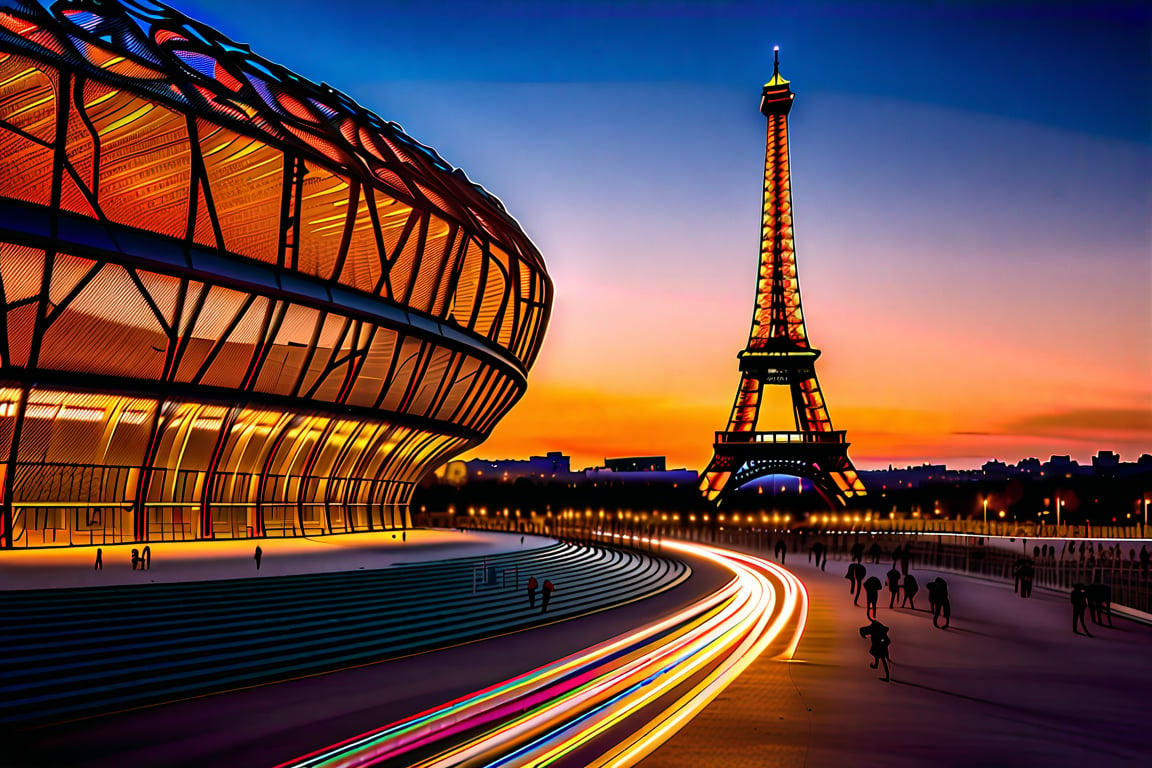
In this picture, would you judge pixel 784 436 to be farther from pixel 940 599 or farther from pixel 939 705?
pixel 939 705

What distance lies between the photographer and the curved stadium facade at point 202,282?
22.8 meters

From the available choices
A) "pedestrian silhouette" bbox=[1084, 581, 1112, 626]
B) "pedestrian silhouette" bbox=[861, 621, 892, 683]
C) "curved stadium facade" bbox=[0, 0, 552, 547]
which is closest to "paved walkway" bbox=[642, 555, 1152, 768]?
"pedestrian silhouette" bbox=[861, 621, 892, 683]

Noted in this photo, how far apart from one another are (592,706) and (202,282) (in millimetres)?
19695

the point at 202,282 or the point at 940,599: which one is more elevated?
the point at 202,282

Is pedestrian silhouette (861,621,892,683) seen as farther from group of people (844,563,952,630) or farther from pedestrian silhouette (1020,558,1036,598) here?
pedestrian silhouette (1020,558,1036,598)

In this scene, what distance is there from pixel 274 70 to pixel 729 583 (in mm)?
26041

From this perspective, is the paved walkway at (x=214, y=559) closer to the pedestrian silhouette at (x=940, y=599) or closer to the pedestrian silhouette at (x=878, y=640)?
the pedestrian silhouette at (x=878, y=640)

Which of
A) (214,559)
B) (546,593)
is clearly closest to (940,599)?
(546,593)

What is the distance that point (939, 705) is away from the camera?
42.8ft

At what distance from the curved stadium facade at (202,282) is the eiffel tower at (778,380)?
2106 inches

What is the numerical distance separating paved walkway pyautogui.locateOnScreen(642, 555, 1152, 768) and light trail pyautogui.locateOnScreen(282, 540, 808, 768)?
0.50 m

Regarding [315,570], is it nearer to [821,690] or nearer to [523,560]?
[523,560]

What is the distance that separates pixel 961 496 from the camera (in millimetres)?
133875

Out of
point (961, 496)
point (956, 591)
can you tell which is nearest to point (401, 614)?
point (956, 591)
